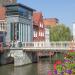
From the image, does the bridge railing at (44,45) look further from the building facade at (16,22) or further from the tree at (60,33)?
the tree at (60,33)

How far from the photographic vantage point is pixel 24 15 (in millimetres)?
49125

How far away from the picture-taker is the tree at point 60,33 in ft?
229

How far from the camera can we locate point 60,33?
70688 mm

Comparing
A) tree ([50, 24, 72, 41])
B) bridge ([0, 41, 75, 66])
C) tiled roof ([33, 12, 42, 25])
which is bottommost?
bridge ([0, 41, 75, 66])

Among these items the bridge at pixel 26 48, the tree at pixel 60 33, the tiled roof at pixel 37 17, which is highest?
the tiled roof at pixel 37 17

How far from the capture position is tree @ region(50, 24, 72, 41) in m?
69.7

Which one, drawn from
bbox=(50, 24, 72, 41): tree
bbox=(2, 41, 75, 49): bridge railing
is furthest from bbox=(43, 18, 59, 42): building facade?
bbox=(2, 41, 75, 49): bridge railing

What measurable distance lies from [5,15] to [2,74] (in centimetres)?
1560

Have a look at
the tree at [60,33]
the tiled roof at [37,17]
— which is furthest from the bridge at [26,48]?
the tree at [60,33]

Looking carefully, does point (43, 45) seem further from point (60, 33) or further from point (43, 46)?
point (60, 33)

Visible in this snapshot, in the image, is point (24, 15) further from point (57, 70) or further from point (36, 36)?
point (57, 70)

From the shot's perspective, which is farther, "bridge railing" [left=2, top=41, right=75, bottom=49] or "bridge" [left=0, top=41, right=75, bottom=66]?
"bridge railing" [left=2, top=41, right=75, bottom=49]

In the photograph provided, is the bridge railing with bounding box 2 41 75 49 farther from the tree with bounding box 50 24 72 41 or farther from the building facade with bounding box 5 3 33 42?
the tree with bounding box 50 24 72 41

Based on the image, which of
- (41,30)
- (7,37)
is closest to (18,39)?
(7,37)
